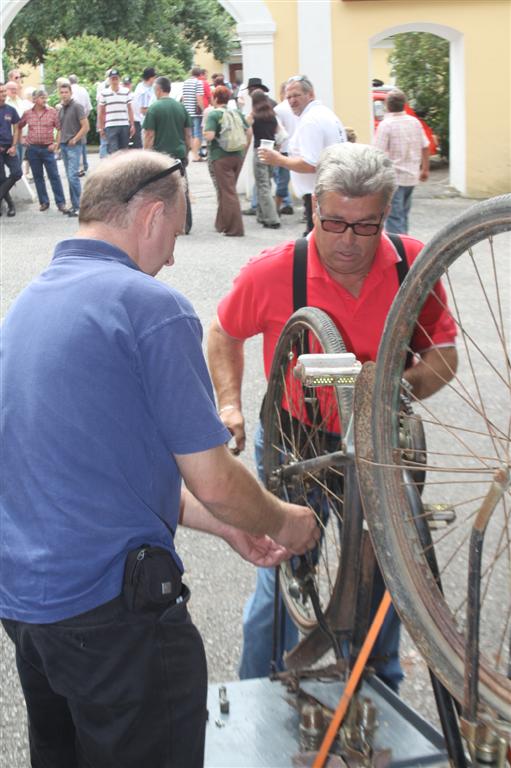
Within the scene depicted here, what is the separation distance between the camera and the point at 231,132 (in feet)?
43.2

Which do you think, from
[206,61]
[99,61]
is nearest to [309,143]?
[99,61]

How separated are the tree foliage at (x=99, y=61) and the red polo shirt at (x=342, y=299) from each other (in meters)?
28.0

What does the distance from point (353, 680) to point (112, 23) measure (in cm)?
4046

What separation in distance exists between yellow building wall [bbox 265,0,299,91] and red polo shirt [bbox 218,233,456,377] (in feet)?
45.8

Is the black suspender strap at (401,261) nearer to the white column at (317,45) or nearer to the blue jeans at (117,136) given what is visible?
the blue jeans at (117,136)

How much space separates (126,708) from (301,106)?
30.3 feet

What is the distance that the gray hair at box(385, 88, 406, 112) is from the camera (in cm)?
1121

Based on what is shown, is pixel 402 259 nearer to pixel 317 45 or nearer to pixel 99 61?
pixel 317 45

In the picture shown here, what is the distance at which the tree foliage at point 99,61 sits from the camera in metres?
30.7

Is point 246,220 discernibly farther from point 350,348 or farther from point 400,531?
point 400,531

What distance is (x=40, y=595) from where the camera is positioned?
2.28 m

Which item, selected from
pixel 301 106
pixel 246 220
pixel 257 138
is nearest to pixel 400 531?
pixel 301 106

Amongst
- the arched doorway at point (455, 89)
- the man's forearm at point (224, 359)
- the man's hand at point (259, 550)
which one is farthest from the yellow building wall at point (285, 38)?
the man's hand at point (259, 550)

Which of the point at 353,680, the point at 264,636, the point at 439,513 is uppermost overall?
the point at 439,513
